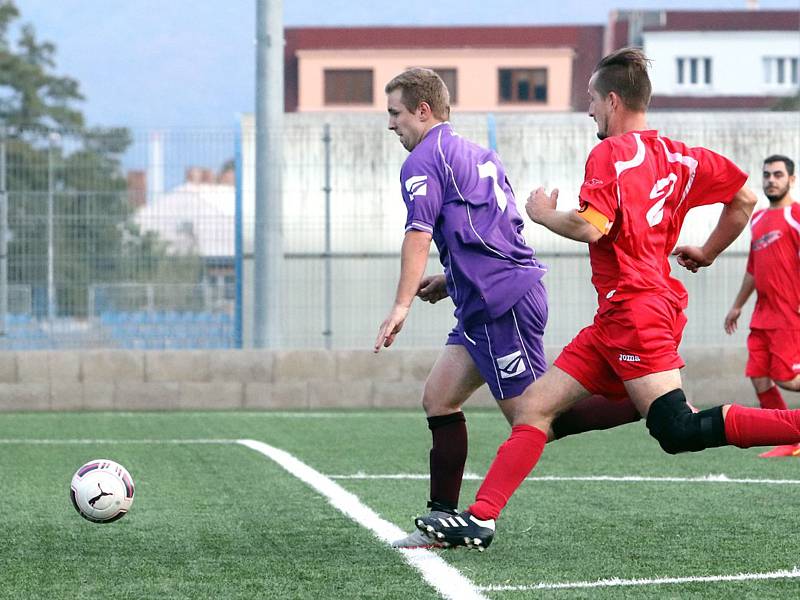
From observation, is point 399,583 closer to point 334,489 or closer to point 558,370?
point 558,370

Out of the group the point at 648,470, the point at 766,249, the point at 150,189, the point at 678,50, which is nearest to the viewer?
the point at 648,470

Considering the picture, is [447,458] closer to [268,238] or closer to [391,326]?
[391,326]

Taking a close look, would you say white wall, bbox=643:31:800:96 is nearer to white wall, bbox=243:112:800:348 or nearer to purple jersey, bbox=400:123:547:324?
white wall, bbox=243:112:800:348

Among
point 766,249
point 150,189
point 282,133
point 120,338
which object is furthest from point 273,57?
point 766,249

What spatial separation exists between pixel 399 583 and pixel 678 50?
234ft

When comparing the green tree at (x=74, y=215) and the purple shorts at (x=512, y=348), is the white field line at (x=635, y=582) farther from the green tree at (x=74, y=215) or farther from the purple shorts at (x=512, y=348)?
the green tree at (x=74, y=215)

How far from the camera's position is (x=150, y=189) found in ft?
44.3

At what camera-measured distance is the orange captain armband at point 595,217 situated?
4922mm

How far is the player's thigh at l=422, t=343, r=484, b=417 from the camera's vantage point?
5777 mm

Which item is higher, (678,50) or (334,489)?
(678,50)

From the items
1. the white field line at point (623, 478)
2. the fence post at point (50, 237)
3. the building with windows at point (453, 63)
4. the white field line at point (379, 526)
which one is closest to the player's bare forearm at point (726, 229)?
the white field line at point (379, 526)

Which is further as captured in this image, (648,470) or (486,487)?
(648,470)

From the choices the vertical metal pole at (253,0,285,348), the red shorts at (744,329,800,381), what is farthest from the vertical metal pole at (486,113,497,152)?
the red shorts at (744,329,800,381)

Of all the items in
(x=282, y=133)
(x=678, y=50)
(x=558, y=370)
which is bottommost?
(x=558, y=370)
